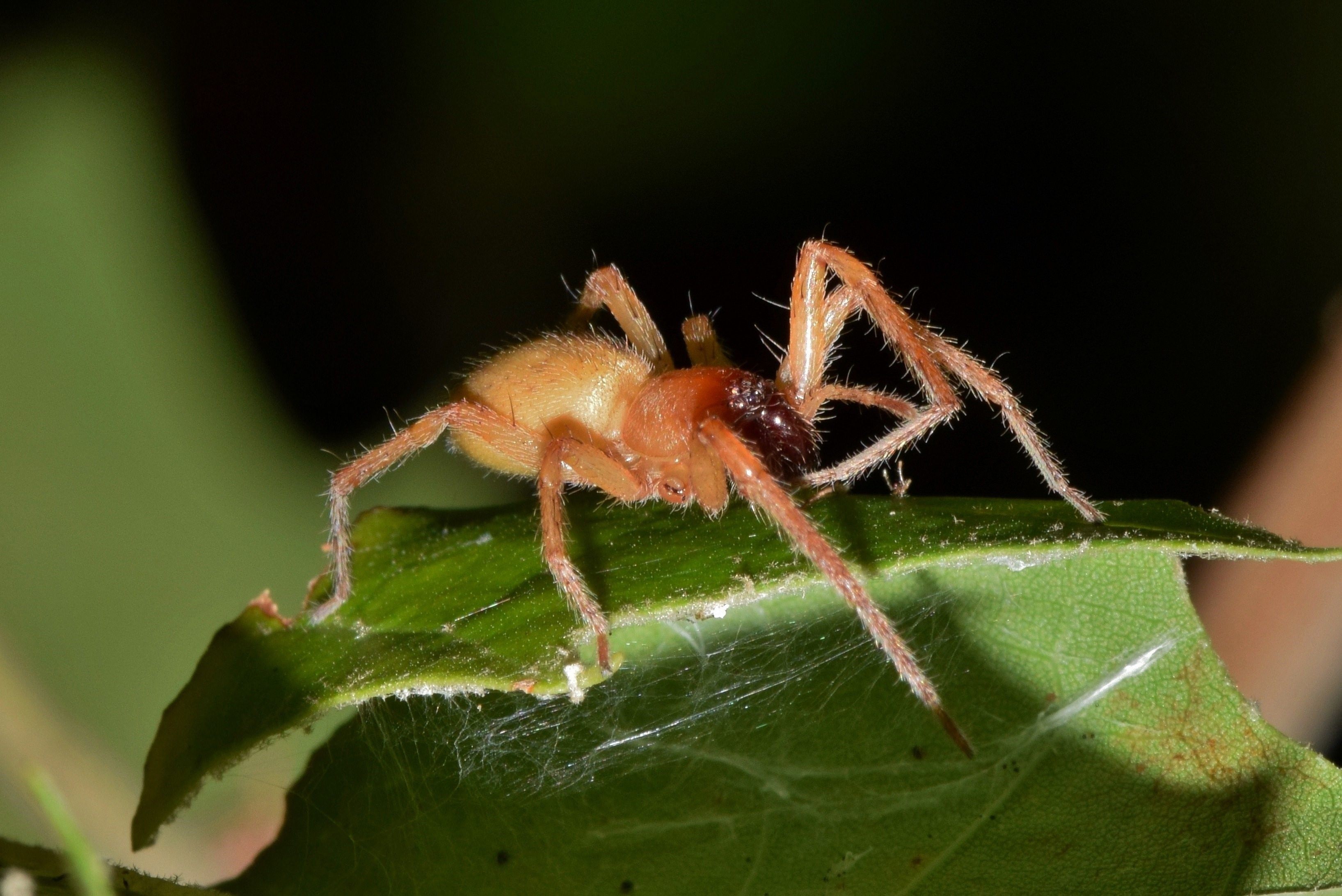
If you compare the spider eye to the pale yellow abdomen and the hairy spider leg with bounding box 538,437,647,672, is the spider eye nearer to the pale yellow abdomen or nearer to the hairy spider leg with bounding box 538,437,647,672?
the hairy spider leg with bounding box 538,437,647,672

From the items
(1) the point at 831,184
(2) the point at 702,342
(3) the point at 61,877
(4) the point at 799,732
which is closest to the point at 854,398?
(2) the point at 702,342

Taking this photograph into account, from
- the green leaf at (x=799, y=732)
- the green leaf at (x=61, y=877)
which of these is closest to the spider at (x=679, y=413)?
the green leaf at (x=799, y=732)

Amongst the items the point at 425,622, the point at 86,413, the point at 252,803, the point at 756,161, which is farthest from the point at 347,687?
the point at 756,161

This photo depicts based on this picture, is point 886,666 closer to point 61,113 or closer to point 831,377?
point 831,377

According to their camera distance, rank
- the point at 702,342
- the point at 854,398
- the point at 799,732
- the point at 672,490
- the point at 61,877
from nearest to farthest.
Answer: the point at 61,877, the point at 799,732, the point at 672,490, the point at 854,398, the point at 702,342

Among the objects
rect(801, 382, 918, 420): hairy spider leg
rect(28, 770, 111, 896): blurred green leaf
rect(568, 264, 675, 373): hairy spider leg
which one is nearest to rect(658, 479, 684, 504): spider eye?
rect(801, 382, 918, 420): hairy spider leg

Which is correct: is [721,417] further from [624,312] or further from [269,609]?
[269,609]

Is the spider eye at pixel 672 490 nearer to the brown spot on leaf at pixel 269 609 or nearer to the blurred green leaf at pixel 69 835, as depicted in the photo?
the brown spot on leaf at pixel 269 609
